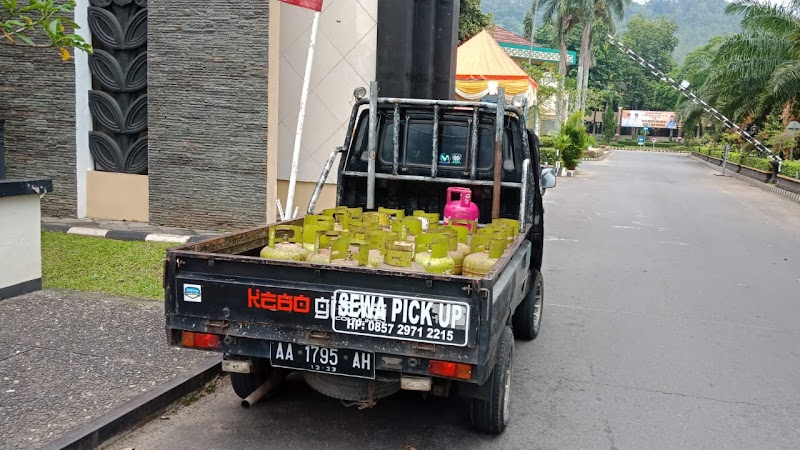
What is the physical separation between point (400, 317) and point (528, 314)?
10.3 feet

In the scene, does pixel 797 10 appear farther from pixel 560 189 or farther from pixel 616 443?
pixel 616 443

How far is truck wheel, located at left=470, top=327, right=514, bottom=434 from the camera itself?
14.5ft

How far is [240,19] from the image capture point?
10.3m

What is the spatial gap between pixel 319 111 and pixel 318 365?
27.9ft

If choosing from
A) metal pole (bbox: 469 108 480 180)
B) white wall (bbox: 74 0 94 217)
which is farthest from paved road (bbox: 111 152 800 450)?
white wall (bbox: 74 0 94 217)

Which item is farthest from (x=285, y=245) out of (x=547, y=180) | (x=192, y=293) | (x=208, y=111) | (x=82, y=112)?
(x=82, y=112)

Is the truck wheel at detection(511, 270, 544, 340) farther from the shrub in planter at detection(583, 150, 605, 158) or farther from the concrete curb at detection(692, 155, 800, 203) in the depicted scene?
the shrub in planter at detection(583, 150, 605, 158)

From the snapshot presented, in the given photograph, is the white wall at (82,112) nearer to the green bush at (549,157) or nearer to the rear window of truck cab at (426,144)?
the rear window of truck cab at (426,144)

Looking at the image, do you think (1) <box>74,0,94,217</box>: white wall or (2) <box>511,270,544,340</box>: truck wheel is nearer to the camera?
(2) <box>511,270,544,340</box>: truck wheel

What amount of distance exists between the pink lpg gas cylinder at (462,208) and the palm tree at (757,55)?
25.0 meters

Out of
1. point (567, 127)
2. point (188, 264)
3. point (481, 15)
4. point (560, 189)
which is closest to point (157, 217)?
point (188, 264)

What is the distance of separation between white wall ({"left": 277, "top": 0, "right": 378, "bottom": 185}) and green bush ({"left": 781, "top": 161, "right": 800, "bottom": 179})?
65.4ft

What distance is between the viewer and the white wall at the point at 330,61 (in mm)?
11914

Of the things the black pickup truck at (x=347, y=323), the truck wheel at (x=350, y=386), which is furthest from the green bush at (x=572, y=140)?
the truck wheel at (x=350, y=386)
